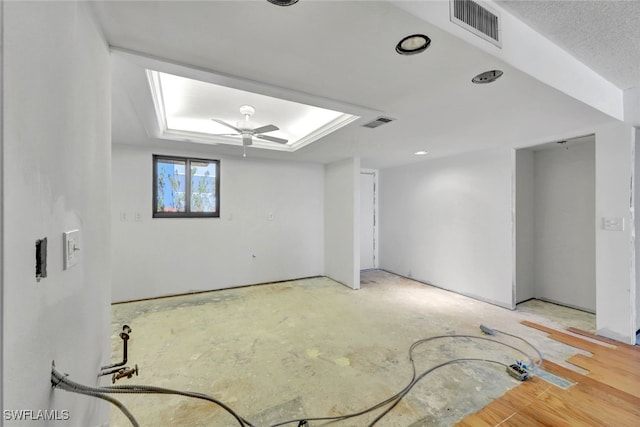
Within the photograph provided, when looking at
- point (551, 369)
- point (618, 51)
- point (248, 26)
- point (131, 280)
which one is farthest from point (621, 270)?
point (131, 280)

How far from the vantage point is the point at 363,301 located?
3.81 meters

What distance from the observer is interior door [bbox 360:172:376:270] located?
19.0ft

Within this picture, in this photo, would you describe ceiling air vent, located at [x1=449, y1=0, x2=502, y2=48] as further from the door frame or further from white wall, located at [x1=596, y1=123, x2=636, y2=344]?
the door frame

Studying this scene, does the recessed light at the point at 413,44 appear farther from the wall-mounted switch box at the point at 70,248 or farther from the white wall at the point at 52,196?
the wall-mounted switch box at the point at 70,248

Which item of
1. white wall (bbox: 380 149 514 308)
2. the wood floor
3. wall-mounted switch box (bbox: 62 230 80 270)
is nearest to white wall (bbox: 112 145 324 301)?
white wall (bbox: 380 149 514 308)

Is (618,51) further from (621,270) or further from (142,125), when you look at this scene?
(142,125)

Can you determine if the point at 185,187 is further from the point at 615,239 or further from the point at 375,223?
the point at 615,239

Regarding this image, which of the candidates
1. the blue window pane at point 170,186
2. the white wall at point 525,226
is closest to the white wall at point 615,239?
the white wall at point 525,226

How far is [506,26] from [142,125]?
11.0 ft

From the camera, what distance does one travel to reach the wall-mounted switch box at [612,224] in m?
2.62

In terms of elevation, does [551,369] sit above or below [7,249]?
below

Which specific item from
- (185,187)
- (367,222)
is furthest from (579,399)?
(185,187)

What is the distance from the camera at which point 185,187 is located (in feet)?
13.6

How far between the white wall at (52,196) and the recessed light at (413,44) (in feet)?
4.71
